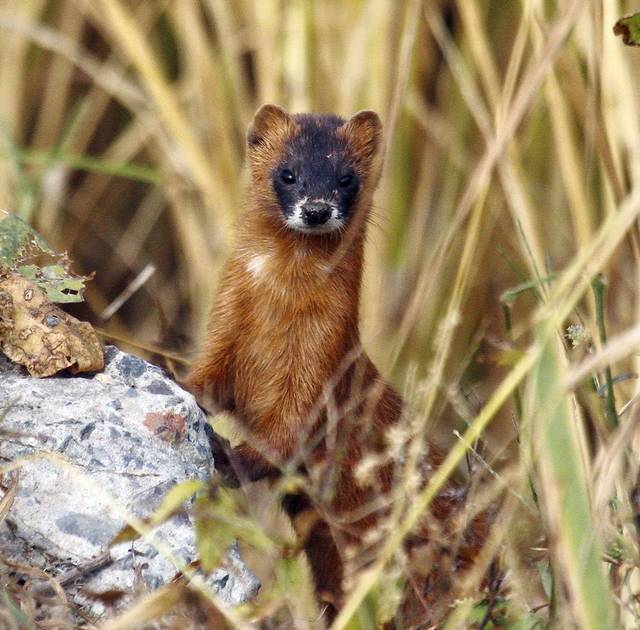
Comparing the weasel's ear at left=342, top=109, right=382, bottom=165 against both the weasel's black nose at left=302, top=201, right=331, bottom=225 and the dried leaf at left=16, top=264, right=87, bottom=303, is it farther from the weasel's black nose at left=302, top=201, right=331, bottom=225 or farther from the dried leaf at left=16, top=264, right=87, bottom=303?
the dried leaf at left=16, top=264, right=87, bottom=303

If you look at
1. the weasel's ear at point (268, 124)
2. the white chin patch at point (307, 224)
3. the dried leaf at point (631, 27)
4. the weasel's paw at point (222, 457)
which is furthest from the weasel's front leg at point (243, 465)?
the dried leaf at point (631, 27)

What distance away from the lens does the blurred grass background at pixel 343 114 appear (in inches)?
196

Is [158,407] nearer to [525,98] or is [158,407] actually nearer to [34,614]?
[34,614]

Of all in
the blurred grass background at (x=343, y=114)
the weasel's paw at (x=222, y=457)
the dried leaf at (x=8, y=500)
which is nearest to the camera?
the dried leaf at (x=8, y=500)

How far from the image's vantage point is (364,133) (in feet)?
14.6

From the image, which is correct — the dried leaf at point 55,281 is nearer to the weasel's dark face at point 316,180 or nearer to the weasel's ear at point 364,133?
the weasel's dark face at point 316,180

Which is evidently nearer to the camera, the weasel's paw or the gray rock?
the gray rock

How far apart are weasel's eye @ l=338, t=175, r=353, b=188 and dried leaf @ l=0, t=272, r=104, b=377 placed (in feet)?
4.60

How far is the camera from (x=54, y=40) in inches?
233

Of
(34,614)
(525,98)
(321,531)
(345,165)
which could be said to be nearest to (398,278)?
(345,165)

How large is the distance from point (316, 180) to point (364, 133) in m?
0.42

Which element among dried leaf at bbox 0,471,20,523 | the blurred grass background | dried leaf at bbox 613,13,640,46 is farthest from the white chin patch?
dried leaf at bbox 0,471,20,523

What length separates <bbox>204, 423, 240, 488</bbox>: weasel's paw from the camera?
131 inches

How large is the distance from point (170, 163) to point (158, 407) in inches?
124
